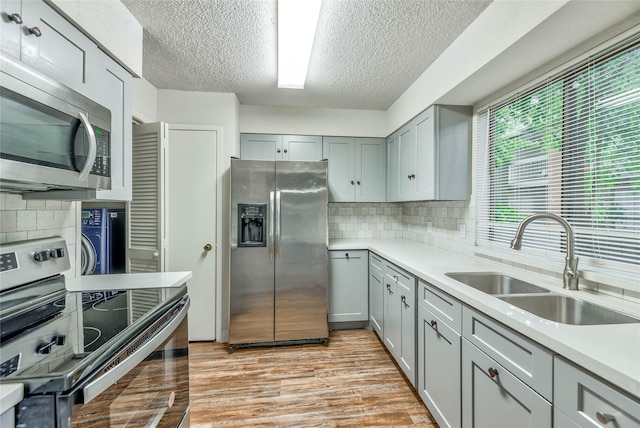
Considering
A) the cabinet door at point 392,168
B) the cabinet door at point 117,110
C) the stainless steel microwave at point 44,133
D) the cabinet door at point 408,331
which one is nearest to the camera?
the stainless steel microwave at point 44,133

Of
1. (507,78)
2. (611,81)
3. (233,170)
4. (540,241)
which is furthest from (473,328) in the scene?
(233,170)

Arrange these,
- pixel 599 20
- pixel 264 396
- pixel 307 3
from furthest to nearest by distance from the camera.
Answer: pixel 264 396 < pixel 307 3 < pixel 599 20

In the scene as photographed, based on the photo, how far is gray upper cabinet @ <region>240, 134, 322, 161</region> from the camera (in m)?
3.17

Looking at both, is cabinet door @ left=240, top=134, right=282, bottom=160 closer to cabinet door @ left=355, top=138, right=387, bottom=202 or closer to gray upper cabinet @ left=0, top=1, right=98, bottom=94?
cabinet door @ left=355, top=138, right=387, bottom=202

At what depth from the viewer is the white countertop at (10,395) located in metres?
0.57

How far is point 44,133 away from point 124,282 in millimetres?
824

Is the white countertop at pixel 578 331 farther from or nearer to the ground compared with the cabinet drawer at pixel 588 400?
farther from the ground

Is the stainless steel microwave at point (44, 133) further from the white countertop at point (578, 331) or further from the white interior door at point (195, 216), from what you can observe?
the white countertop at point (578, 331)

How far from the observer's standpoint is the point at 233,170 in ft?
8.58

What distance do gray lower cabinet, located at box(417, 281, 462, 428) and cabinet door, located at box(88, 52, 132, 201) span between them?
185 cm

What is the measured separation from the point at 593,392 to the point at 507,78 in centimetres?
182

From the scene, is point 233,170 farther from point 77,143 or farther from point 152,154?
point 77,143

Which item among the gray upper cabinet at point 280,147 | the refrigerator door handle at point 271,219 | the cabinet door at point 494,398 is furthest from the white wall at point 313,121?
the cabinet door at point 494,398

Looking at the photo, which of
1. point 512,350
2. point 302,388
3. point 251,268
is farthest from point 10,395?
point 251,268
